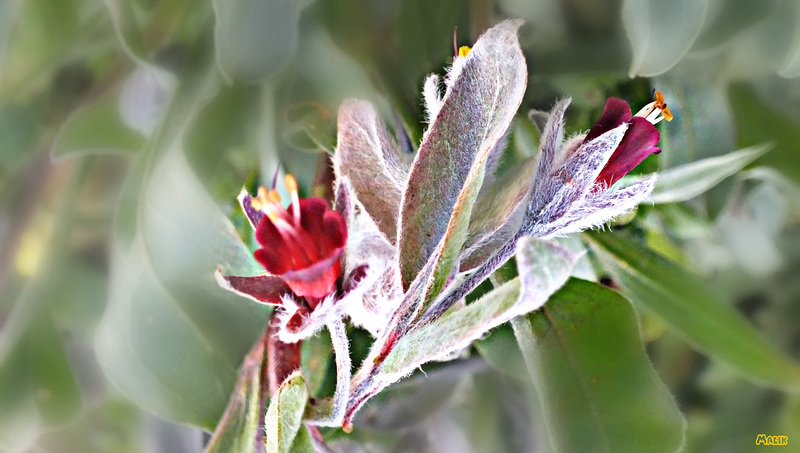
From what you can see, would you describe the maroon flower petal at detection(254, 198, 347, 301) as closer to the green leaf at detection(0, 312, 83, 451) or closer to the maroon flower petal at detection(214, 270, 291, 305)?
the maroon flower petal at detection(214, 270, 291, 305)

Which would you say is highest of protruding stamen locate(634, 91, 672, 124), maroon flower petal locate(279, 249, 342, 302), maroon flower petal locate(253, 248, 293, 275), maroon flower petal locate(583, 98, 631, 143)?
maroon flower petal locate(253, 248, 293, 275)

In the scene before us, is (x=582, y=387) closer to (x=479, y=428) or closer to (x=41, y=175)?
(x=479, y=428)

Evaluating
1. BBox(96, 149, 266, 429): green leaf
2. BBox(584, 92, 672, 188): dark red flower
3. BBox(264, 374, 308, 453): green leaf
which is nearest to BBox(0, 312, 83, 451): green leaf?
BBox(96, 149, 266, 429): green leaf

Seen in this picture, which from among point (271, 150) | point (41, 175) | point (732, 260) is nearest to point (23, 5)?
point (41, 175)

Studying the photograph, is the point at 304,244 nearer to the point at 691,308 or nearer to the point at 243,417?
the point at 243,417

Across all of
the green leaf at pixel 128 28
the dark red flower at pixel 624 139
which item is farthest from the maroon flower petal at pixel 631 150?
the green leaf at pixel 128 28
